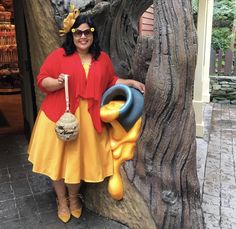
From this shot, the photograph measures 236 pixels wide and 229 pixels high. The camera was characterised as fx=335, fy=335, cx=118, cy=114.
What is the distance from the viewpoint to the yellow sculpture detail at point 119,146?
2840mm

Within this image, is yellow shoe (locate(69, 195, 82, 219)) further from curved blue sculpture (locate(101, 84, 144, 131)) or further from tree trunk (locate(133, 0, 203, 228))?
curved blue sculpture (locate(101, 84, 144, 131))

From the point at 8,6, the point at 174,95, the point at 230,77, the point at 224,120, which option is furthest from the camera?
the point at 8,6

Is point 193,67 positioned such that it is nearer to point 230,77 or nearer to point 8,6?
point 230,77

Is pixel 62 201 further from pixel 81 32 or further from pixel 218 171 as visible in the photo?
pixel 218 171

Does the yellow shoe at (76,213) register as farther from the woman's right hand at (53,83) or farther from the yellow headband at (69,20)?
the yellow headband at (69,20)

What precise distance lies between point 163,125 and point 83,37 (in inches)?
36.9

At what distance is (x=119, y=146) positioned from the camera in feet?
9.63

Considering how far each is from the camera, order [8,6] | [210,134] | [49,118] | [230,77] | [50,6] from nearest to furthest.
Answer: [49,118]
[50,6]
[210,134]
[230,77]
[8,6]

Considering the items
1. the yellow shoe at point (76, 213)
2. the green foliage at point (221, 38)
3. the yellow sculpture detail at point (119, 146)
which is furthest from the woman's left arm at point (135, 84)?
the green foliage at point (221, 38)

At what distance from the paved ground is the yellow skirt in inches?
22.8

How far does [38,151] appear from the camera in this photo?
2.85 metres

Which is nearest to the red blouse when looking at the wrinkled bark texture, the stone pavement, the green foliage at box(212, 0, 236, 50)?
the wrinkled bark texture

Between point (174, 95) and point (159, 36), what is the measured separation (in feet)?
1.48

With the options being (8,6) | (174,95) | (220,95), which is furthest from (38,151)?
(8,6)
